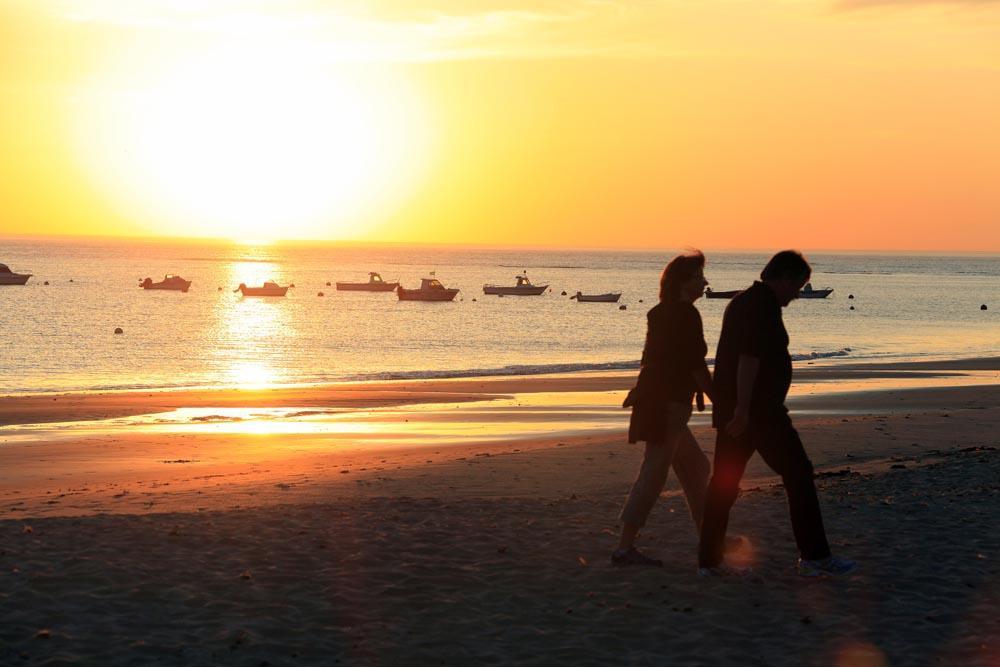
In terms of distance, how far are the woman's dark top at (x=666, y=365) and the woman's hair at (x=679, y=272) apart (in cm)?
8

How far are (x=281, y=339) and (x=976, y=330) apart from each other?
4176 cm

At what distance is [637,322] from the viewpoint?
3110 inches

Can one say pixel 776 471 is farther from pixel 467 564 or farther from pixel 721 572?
pixel 467 564

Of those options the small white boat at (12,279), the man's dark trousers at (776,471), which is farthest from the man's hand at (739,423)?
the small white boat at (12,279)

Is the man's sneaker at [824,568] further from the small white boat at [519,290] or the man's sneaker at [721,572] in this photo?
the small white boat at [519,290]

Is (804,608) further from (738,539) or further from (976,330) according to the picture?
(976,330)

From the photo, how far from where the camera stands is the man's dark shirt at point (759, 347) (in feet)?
23.3

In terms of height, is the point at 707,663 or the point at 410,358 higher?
the point at 707,663

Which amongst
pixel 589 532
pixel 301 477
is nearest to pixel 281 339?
pixel 301 477

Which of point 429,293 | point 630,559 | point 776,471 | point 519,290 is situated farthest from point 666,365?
point 519,290

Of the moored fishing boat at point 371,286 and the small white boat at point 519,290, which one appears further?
the moored fishing boat at point 371,286

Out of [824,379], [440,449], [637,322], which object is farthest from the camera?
[637,322]

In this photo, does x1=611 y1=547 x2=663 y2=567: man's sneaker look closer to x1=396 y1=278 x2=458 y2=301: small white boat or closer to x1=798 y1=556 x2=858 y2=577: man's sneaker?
x1=798 y1=556 x2=858 y2=577: man's sneaker

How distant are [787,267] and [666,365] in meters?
1.01
